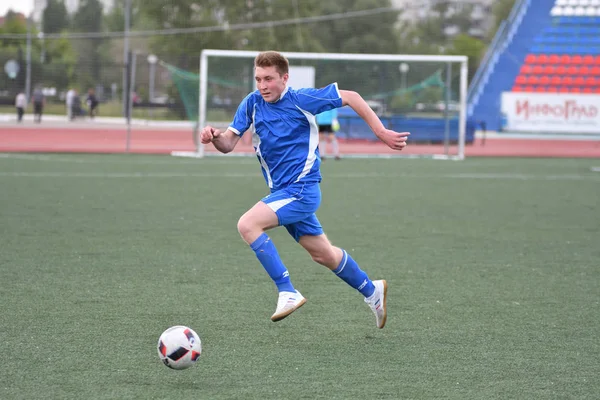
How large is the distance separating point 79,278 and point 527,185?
10868mm

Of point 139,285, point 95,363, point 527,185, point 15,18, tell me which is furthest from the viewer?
point 15,18

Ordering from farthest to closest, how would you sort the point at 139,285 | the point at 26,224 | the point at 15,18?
the point at 15,18 → the point at 26,224 → the point at 139,285

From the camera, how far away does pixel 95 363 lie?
15.1 ft

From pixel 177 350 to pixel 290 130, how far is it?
162cm

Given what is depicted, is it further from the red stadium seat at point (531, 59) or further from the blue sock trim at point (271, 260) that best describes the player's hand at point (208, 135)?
the red stadium seat at point (531, 59)

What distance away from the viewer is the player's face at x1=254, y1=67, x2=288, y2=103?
17.3 ft

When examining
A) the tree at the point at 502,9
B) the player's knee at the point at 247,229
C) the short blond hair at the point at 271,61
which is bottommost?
the player's knee at the point at 247,229

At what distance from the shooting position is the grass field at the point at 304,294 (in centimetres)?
439

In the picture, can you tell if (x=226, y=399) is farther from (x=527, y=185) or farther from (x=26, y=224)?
(x=527, y=185)

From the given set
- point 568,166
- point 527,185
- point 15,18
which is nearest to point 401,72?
point 568,166

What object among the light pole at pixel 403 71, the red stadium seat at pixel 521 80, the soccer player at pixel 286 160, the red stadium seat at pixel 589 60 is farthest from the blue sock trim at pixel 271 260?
the red stadium seat at pixel 589 60

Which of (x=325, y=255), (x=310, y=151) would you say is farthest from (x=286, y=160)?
(x=325, y=255)

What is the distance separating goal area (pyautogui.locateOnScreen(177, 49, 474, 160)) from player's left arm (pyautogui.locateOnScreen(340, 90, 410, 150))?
17341mm

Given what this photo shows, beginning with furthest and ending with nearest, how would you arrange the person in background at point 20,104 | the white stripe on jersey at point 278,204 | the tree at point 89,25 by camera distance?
the tree at point 89,25 → the person in background at point 20,104 → the white stripe on jersey at point 278,204
